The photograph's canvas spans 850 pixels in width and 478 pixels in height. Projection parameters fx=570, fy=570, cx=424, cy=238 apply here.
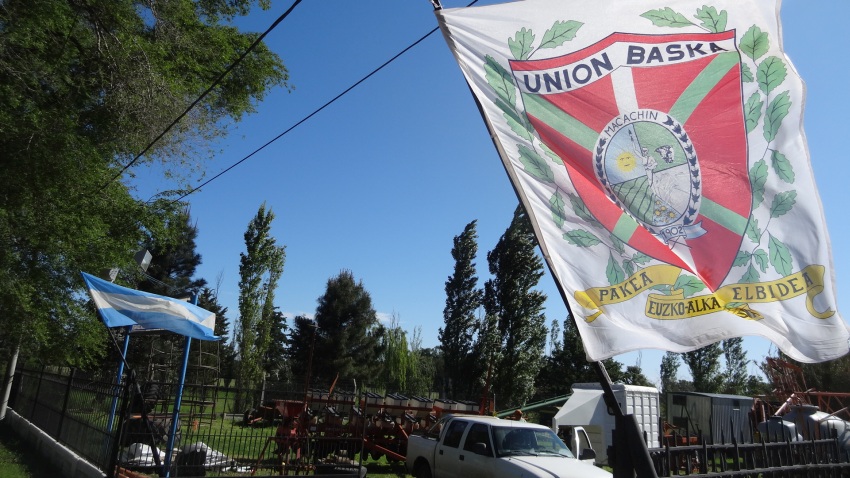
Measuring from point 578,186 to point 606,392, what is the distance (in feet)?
4.27

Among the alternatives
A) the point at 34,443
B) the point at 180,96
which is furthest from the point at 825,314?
the point at 34,443

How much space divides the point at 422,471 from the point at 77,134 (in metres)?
10.4

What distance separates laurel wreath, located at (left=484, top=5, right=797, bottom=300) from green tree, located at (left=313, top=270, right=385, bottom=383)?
41.5m

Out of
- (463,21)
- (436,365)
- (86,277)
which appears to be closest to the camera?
(463,21)

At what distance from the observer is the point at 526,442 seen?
9859 mm

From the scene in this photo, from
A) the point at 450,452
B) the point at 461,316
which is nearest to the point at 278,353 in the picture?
the point at 461,316

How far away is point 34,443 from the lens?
13359mm

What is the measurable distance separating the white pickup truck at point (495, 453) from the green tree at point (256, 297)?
865 inches

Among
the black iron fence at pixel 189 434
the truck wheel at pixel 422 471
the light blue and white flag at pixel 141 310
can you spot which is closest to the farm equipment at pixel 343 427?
the black iron fence at pixel 189 434

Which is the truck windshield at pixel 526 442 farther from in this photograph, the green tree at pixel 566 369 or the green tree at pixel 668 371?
the green tree at pixel 668 371

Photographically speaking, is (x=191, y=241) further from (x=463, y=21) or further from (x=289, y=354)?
(x=463, y=21)

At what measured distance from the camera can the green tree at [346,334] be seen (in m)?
44.0

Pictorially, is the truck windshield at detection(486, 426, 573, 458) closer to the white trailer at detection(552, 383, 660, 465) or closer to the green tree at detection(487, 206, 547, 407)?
the white trailer at detection(552, 383, 660, 465)

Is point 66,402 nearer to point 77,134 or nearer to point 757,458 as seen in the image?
point 77,134
